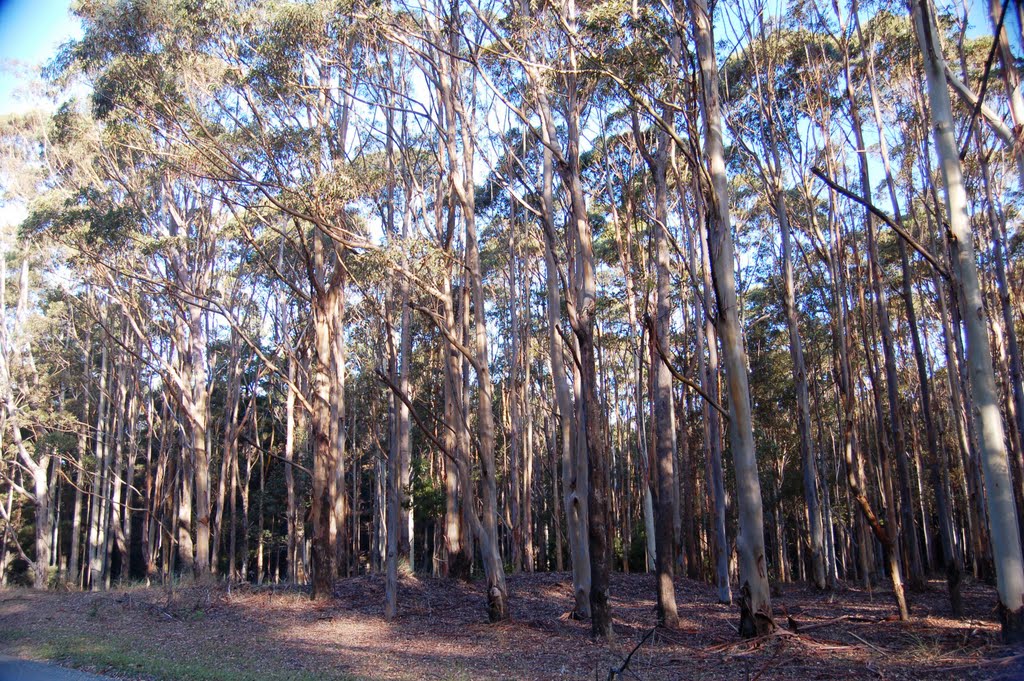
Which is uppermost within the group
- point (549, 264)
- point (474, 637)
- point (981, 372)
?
point (549, 264)

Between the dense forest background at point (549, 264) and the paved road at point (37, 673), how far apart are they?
5.08 metres

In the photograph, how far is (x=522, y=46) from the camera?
11.9 meters

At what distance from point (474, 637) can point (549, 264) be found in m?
6.05

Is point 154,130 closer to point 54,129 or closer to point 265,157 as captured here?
point 265,157

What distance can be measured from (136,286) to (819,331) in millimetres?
20550

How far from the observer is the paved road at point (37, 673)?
24.3 ft

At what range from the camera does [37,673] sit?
305 inches

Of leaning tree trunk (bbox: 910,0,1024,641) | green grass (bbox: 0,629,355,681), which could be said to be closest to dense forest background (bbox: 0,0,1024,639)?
leaning tree trunk (bbox: 910,0,1024,641)

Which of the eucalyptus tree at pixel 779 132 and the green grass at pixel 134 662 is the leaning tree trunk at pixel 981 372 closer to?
the eucalyptus tree at pixel 779 132

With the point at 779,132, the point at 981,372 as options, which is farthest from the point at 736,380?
the point at 779,132

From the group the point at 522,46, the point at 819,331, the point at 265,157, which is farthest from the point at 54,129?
the point at 819,331

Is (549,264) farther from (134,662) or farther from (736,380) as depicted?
(134,662)

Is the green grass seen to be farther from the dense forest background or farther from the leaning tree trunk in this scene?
the leaning tree trunk

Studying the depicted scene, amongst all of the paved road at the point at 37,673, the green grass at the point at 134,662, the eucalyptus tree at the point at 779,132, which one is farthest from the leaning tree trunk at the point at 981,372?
the paved road at the point at 37,673
